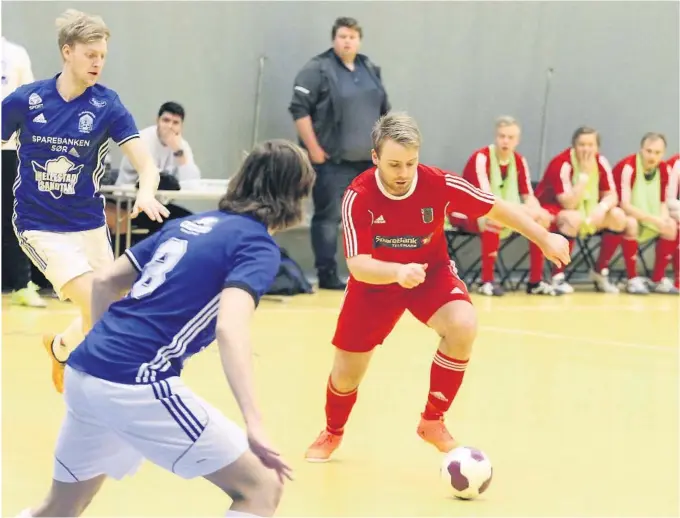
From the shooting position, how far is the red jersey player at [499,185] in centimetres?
1095

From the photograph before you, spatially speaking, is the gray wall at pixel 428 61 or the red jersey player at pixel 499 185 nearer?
the gray wall at pixel 428 61

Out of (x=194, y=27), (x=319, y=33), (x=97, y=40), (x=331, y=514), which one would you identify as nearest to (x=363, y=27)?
(x=319, y=33)

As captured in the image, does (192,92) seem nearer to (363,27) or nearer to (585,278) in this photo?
(363,27)

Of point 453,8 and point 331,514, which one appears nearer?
point 331,514

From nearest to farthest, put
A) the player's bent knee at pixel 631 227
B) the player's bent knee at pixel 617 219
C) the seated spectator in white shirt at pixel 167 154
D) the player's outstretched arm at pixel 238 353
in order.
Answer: the player's outstretched arm at pixel 238 353, the seated spectator in white shirt at pixel 167 154, the player's bent knee at pixel 617 219, the player's bent knee at pixel 631 227

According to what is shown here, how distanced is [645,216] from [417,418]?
638cm

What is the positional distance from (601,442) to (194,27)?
675 cm

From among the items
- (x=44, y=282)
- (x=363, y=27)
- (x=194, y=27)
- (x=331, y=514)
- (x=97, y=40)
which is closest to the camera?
(x=331, y=514)

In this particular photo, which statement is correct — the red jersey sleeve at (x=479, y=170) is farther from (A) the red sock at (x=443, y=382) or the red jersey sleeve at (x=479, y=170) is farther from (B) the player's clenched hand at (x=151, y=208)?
(B) the player's clenched hand at (x=151, y=208)

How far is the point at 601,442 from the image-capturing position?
558 cm

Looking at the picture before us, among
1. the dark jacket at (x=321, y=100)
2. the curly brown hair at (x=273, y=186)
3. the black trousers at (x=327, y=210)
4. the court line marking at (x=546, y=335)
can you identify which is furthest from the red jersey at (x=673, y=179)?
the curly brown hair at (x=273, y=186)

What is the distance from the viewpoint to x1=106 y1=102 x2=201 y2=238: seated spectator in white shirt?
32.6 ft

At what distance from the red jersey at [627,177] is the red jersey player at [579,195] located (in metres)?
0.22

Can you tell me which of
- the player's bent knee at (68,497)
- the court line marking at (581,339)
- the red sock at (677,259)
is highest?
the player's bent knee at (68,497)
